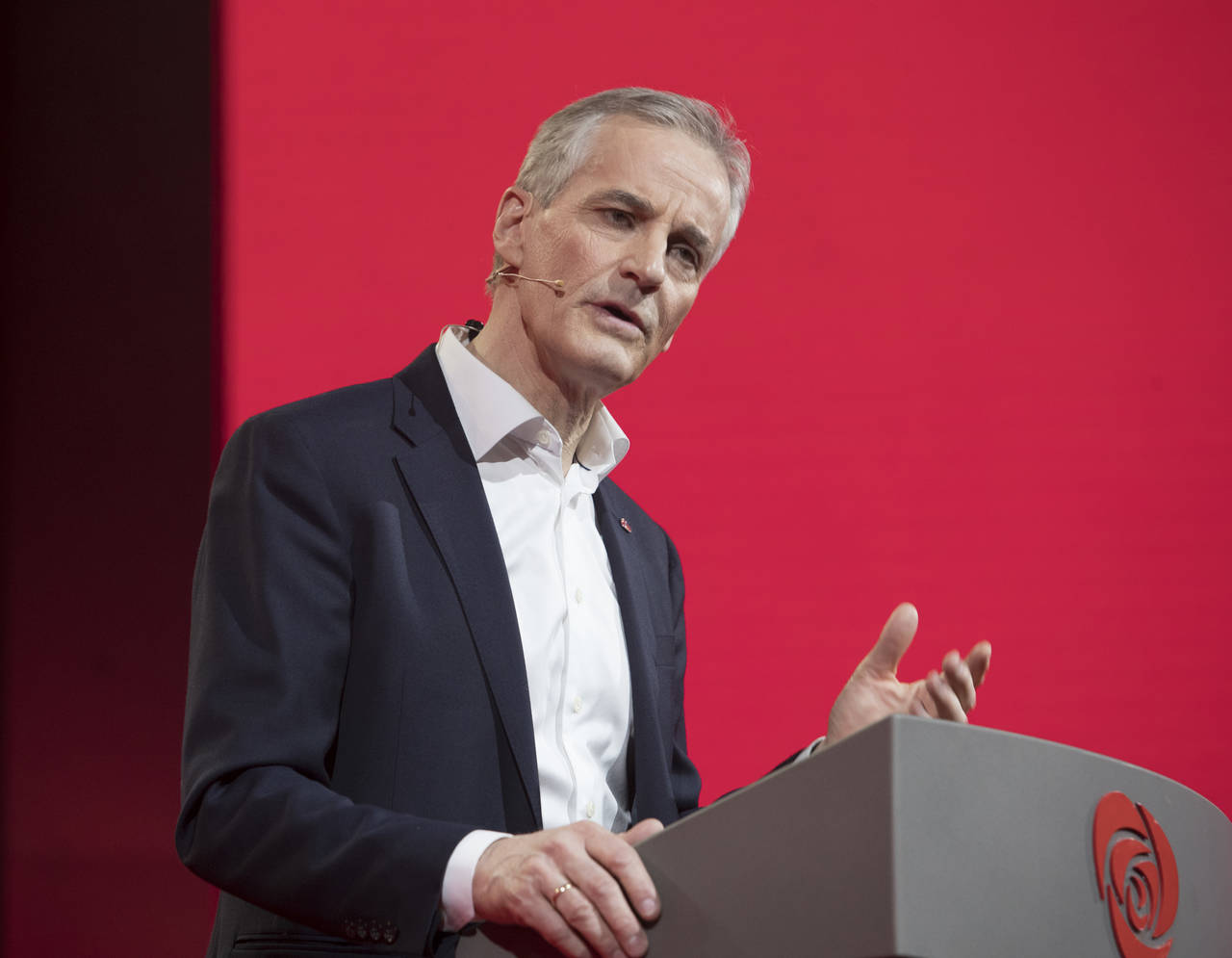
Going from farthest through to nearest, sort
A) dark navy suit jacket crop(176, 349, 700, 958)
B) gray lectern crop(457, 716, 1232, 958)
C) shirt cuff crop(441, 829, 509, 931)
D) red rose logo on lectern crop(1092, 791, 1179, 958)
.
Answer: dark navy suit jacket crop(176, 349, 700, 958) → shirt cuff crop(441, 829, 509, 931) → red rose logo on lectern crop(1092, 791, 1179, 958) → gray lectern crop(457, 716, 1232, 958)

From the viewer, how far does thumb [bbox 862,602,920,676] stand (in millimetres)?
1206

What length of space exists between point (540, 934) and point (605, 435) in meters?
0.92

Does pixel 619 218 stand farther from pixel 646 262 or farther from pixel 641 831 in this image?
pixel 641 831

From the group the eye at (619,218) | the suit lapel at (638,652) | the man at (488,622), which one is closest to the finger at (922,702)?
the man at (488,622)

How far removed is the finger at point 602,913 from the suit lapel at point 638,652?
675 millimetres

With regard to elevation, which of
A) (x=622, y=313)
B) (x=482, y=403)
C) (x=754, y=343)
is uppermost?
(x=754, y=343)

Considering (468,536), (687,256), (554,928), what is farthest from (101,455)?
(554,928)

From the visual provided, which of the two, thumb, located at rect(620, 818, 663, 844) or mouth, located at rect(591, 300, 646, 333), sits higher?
mouth, located at rect(591, 300, 646, 333)

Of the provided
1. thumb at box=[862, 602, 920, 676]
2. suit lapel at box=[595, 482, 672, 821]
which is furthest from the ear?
thumb at box=[862, 602, 920, 676]

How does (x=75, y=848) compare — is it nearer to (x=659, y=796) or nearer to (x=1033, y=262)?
(x=659, y=796)

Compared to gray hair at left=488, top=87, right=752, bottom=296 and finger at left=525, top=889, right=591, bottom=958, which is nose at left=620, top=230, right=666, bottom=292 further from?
finger at left=525, top=889, right=591, bottom=958

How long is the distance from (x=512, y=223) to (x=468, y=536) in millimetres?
500

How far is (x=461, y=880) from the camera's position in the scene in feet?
2.94

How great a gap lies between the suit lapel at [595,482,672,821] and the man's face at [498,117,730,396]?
0.65 ft
